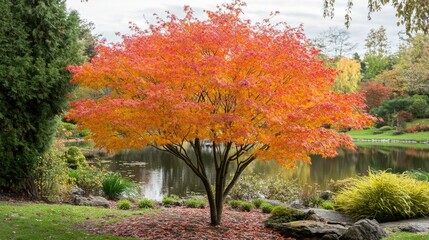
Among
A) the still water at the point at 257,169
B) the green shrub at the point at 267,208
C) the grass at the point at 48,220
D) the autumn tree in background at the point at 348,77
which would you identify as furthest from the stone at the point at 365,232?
the autumn tree in background at the point at 348,77

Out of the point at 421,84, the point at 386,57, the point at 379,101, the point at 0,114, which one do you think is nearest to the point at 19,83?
the point at 0,114

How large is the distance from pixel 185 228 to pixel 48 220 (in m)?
2.85

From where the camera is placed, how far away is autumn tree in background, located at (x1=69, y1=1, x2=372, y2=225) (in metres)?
7.61

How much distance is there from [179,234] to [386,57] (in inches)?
2611

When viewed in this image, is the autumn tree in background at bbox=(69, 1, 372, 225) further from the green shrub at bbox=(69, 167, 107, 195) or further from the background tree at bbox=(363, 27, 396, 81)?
the background tree at bbox=(363, 27, 396, 81)

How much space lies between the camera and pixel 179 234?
340 inches

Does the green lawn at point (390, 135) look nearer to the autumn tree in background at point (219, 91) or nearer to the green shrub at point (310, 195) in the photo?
the green shrub at point (310, 195)

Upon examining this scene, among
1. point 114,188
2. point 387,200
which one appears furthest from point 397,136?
point 387,200

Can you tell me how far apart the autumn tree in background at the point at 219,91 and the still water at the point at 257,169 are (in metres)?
9.13

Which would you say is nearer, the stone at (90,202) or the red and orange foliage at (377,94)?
the stone at (90,202)

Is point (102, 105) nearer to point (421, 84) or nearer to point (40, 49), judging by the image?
point (40, 49)

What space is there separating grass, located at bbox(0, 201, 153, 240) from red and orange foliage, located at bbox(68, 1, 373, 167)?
1.79 metres

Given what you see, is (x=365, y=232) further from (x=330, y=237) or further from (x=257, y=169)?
(x=257, y=169)

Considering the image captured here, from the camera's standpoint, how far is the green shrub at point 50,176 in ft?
40.7
